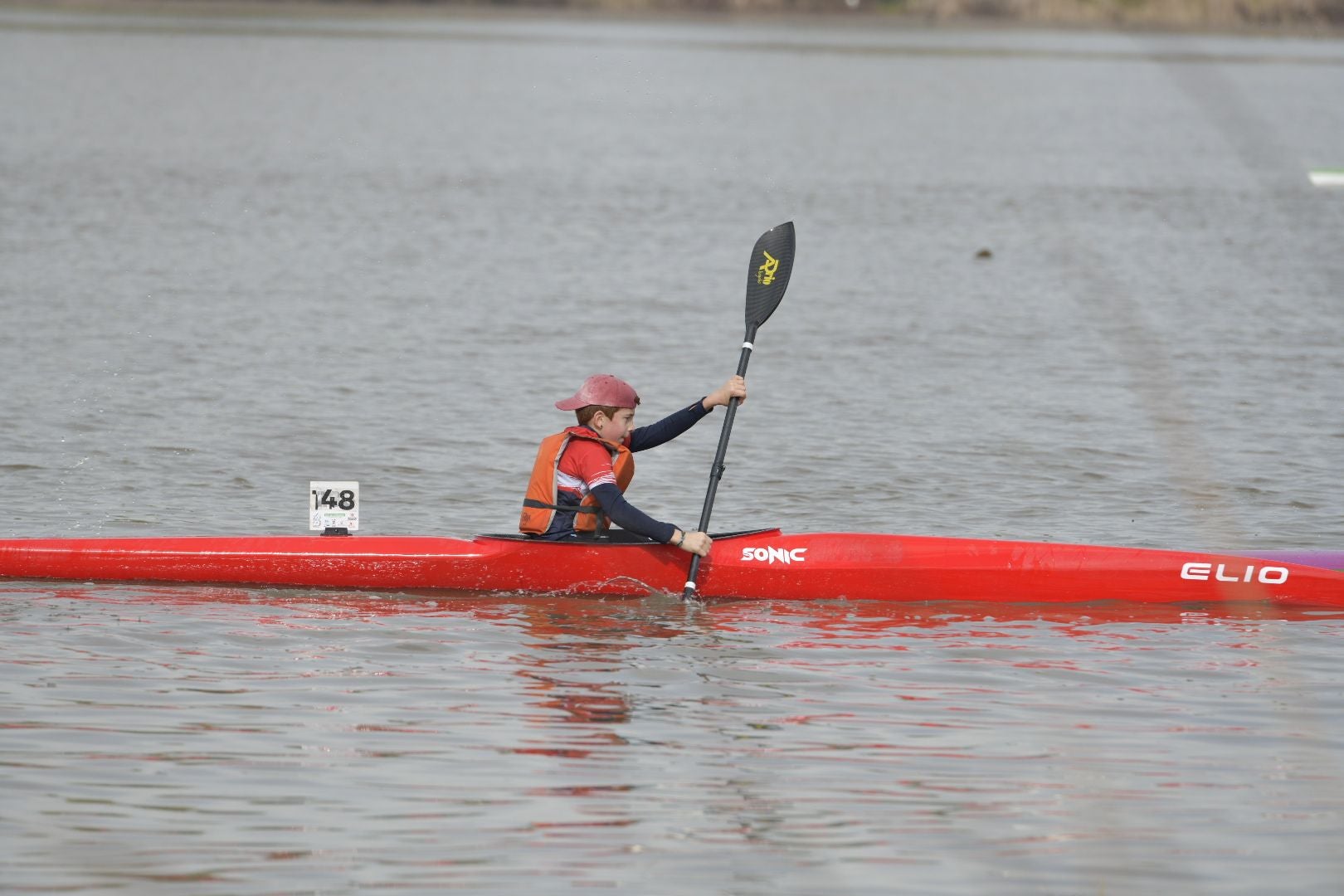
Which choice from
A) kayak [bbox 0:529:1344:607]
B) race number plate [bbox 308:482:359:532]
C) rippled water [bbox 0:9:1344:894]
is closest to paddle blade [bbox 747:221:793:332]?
rippled water [bbox 0:9:1344:894]

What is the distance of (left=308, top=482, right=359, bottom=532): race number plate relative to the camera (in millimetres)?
8758

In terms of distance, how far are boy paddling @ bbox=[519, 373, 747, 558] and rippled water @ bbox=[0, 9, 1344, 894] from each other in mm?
418

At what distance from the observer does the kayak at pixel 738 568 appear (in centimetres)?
866

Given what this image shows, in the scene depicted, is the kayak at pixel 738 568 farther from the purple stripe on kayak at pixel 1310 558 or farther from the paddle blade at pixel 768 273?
the paddle blade at pixel 768 273

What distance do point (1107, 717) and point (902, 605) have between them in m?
1.77

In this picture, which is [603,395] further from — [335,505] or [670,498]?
[670,498]

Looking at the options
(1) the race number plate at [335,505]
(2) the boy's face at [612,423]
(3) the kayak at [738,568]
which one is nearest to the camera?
(2) the boy's face at [612,423]

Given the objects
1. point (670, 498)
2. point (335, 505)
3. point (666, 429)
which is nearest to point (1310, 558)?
point (666, 429)

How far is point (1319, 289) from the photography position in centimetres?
2002

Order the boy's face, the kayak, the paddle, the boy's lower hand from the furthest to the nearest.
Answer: the paddle, the kayak, the boy's face, the boy's lower hand

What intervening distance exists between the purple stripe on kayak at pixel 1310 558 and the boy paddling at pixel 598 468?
2558mm

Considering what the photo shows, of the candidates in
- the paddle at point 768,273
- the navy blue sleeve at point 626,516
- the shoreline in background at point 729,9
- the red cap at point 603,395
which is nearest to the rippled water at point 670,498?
the navy blue sleeve at point 626,516

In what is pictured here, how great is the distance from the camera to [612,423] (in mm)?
8492

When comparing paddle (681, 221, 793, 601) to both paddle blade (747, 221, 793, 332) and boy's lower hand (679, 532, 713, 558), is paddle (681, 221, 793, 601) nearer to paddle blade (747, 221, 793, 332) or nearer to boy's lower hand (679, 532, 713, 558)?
→ paddle blade (747, 221, 793, 332)
